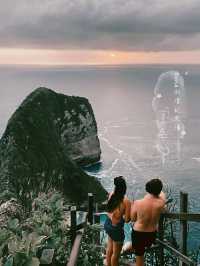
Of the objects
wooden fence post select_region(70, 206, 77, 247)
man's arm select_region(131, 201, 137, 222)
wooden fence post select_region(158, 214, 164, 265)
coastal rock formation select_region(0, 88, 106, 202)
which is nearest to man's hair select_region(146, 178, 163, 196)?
man's arm select_region(131, 201, 137, 222)

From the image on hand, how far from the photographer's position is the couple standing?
7.79 m

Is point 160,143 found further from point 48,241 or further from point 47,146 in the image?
point 48,241

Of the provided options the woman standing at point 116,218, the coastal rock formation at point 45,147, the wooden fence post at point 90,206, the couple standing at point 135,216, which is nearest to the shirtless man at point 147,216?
the couple standing at point 135,216

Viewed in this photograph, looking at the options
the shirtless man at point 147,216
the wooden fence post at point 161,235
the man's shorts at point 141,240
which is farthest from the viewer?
the wooden fence post at point 161,235

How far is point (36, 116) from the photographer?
93438 mm

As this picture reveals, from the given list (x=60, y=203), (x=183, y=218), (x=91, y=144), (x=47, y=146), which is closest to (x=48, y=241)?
(x=60, y=203)

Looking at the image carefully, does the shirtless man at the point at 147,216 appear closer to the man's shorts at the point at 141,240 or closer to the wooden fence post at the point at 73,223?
the man's shorts at the point at 141,240

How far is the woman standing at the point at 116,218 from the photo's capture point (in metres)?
7.95

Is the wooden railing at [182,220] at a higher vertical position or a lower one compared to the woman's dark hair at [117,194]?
lower

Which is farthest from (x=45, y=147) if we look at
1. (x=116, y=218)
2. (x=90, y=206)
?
(x=116, y=218)

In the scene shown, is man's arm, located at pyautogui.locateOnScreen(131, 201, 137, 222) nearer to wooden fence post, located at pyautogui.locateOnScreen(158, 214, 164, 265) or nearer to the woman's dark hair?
the woman's dark hair

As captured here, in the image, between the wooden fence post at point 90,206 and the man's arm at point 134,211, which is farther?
the wooden fence post at point 90,206

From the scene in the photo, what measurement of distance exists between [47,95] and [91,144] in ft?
79.6

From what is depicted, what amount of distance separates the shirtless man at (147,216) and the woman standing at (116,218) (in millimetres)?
171
